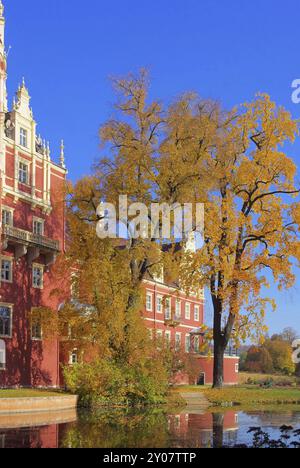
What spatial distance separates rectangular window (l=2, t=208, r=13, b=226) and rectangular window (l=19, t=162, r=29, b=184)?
7.40 ft

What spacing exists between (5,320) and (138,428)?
60.0 ft

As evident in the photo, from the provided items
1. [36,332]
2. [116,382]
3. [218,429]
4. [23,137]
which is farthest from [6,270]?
[218,429]

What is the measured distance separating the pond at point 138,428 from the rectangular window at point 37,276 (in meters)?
12.9

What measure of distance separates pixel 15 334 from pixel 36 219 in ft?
24.0

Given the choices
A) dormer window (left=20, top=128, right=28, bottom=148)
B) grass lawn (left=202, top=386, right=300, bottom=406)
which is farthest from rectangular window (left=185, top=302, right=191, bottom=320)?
dormer window (left=20, top=128, right=28, bottom=148)

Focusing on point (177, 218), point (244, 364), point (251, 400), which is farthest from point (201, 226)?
point (244, 364)

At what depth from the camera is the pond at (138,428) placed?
19.3m

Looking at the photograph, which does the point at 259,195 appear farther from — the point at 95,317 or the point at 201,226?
the point at 95,317

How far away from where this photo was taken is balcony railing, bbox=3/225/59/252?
38.7 m

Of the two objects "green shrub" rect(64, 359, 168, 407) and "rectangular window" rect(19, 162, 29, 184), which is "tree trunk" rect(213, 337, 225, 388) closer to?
"green shrub" rect(64, 359, 168, 407)

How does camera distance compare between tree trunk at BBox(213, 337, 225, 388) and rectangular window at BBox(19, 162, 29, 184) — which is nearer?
tree trunk at BBox(213, 337, 225, 388)

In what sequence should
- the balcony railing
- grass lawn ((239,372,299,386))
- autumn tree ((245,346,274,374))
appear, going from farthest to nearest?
autumn tree ((245,346,274,374)) → grass lawn ((239,372,299,386)) → the balcony railing

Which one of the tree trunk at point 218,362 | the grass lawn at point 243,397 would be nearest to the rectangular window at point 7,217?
the grass lawn at point 243,397

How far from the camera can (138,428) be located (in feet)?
77.4
